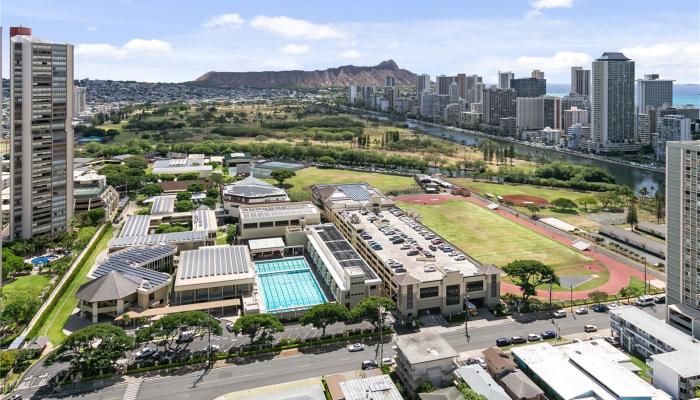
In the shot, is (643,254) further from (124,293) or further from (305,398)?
(124,293)

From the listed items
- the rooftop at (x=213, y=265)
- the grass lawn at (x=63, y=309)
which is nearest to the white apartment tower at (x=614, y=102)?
the rooftop at (x=213, y=265)

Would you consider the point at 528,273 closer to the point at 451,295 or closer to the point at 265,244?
the point at 451,295

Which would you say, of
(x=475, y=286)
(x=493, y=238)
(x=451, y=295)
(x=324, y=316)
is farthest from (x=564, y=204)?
(x=324, y=316)

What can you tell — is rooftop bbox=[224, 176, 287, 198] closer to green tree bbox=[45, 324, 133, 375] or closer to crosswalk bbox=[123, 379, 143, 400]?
green tree bbox=[45, 324, 133, 375]

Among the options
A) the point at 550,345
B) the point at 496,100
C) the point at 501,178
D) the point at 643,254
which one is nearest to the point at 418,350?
the point at 550,345

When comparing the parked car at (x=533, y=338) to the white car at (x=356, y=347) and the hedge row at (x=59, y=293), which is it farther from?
the hedge row at (x=59, y=293)

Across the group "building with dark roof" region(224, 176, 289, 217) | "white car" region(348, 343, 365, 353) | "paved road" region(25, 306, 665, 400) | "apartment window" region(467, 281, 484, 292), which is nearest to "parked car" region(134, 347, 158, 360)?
"paved road" region(25, 306, 665, 400)
